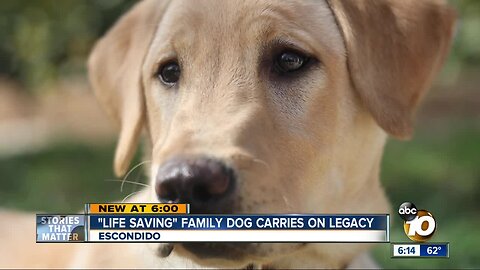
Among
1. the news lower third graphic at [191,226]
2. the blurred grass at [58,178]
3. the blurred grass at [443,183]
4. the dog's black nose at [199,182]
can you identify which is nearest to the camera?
the dog's black nose at [199,182]

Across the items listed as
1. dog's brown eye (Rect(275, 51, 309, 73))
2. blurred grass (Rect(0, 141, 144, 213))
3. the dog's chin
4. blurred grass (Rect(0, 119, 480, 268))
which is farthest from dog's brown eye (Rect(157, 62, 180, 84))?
blurred grass (Rect(0, 141, 144, 213))

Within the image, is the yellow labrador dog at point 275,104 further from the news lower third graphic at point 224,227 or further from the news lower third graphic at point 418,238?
the news lower third graphic at point 418,238

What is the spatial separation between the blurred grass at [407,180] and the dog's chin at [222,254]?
110 centimetres

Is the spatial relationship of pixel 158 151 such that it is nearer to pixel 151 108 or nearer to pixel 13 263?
pixel 151 108

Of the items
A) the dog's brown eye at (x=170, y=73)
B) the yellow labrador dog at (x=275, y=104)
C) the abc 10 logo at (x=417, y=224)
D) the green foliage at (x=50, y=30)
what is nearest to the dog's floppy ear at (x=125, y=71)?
the yellow labrador dog at (x=275, y=104)

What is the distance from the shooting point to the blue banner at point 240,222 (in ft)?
6.39

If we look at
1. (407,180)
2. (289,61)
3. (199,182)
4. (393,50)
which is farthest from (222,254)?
(407,180)

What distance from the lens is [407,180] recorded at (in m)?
5.09

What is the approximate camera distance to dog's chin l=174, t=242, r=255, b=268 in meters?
1.95

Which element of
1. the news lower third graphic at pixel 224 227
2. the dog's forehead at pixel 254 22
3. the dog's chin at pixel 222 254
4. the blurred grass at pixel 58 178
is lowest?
the dog's chin at pixel 222 254

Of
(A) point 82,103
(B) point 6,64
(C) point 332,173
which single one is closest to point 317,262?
(C) point 332,173

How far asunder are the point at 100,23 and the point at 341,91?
3720 mm

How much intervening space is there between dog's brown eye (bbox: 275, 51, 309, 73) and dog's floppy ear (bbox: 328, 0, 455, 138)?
6.1 inches

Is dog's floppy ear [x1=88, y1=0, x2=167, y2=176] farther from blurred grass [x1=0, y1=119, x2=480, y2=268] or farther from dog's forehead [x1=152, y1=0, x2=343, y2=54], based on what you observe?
blurred grass [x1=0, y1=119, x2=480, y2=268]
